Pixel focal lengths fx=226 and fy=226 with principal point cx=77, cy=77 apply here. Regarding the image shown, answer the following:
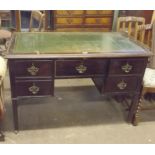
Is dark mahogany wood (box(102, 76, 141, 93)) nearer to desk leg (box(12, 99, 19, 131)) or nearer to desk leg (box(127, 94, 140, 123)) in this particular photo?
desk leg (box(127, 94, 140, 123))

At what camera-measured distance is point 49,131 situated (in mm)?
1965

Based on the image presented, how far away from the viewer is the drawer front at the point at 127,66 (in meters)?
1.75

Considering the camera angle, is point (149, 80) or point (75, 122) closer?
point (149, 80)

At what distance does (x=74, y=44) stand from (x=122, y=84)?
517mm

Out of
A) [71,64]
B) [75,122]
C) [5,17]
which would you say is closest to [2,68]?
[71,64]

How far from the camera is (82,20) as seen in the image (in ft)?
11.4

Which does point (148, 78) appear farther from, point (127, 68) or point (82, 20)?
point (82, 20)

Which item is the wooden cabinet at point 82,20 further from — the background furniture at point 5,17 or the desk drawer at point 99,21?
the background furniture at point 5,17

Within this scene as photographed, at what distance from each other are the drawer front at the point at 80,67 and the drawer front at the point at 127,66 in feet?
0.23

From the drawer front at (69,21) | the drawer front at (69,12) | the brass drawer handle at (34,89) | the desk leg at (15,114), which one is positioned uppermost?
the drawer front at (69,12)

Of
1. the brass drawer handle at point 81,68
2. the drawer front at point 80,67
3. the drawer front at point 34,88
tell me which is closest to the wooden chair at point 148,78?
the drawer front at point 80,67

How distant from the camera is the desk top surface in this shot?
1712mm

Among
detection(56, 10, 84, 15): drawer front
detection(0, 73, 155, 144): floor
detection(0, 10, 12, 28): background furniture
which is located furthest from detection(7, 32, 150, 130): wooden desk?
detection(0, 10, 12, 28): background furniture
